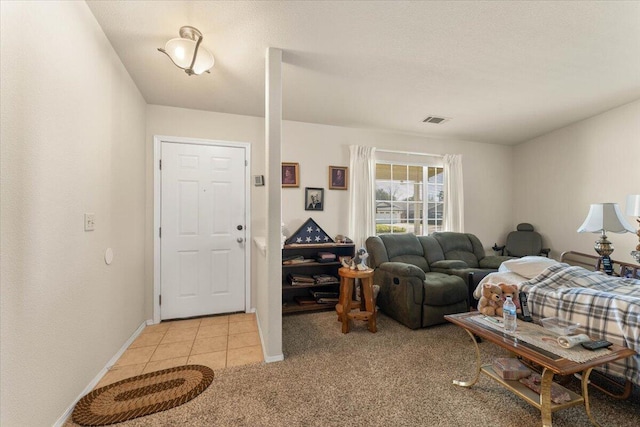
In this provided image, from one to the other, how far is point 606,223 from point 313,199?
312 cm

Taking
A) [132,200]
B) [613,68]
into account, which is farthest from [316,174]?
[613,68]

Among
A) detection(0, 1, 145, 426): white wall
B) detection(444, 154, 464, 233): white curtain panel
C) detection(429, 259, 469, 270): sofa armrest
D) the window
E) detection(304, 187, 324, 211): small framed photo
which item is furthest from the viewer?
detection(444, 154, 464, 233): white curtain panel

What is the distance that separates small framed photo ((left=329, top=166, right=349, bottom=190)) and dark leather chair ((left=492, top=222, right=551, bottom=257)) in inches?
113

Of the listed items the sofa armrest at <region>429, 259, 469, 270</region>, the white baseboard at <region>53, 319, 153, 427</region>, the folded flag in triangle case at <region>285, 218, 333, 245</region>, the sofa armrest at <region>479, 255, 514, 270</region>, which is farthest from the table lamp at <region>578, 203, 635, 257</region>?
the white baseboard at <region>53, 319, 153, 427</region>

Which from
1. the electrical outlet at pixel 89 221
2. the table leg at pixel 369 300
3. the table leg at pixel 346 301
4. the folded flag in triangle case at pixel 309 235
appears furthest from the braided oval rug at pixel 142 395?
the folded flag in triangle case at pixel 309 235

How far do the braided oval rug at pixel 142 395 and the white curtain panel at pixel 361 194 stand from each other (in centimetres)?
240

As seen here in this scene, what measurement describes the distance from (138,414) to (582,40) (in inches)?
156

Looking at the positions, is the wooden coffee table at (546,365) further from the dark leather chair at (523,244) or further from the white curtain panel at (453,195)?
the dark leather chair at (523,244)

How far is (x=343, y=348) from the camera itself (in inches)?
91.5

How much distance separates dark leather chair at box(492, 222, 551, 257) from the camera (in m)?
4.07

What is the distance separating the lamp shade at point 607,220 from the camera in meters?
2.59

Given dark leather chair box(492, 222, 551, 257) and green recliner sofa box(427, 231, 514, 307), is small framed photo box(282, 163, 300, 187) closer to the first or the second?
green recliner sofa box(427, 231, 514, 307)

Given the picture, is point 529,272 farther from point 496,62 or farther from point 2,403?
point 2,403

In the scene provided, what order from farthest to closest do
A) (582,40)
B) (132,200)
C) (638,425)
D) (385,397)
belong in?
(132,200) → (582,40) → (385,397) → (638,425)
